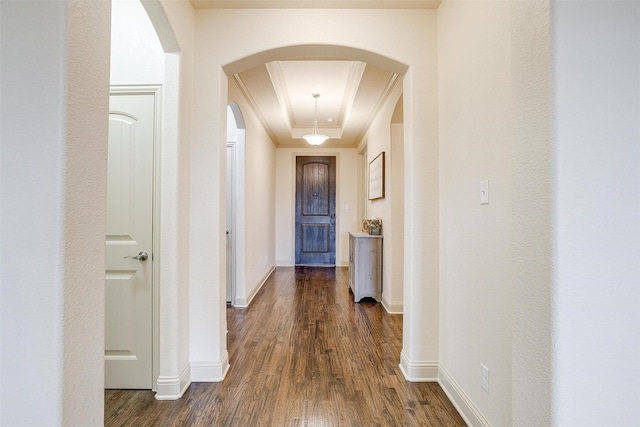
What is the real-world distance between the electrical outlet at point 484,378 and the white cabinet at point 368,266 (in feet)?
8.07

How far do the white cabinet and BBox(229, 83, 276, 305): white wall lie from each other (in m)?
1.39

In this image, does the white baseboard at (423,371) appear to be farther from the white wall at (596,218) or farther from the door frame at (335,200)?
the door frame at (335,200)

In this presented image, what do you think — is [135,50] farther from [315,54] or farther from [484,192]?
[484,192]

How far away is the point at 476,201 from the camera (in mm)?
1652

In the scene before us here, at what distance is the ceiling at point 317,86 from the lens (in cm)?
212

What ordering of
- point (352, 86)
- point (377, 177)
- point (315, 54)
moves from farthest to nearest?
1. point (377, 177)
2. point (352, 86)
3. point (315, 54)

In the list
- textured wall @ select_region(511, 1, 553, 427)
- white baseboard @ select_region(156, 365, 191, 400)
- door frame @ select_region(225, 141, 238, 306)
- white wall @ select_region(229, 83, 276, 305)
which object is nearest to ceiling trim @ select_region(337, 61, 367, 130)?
white wall @ select_region(229, 83, 276, 305)

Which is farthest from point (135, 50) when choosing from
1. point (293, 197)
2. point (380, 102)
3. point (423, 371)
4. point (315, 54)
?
point (293, 197)

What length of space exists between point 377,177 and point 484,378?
300cm

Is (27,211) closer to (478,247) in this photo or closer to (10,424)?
(10,424)

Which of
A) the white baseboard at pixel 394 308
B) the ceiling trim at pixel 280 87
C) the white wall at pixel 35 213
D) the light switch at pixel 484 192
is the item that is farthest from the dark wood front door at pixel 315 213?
the white wall at pixel 35 213

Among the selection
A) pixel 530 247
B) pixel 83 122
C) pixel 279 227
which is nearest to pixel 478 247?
pixel 530 247

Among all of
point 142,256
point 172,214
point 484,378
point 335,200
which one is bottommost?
point 484,378

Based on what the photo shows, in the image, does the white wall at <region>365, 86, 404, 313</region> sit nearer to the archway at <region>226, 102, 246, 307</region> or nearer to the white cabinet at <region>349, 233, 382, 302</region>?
the white cabinet at <region>349, 233, 382, 302</region>
